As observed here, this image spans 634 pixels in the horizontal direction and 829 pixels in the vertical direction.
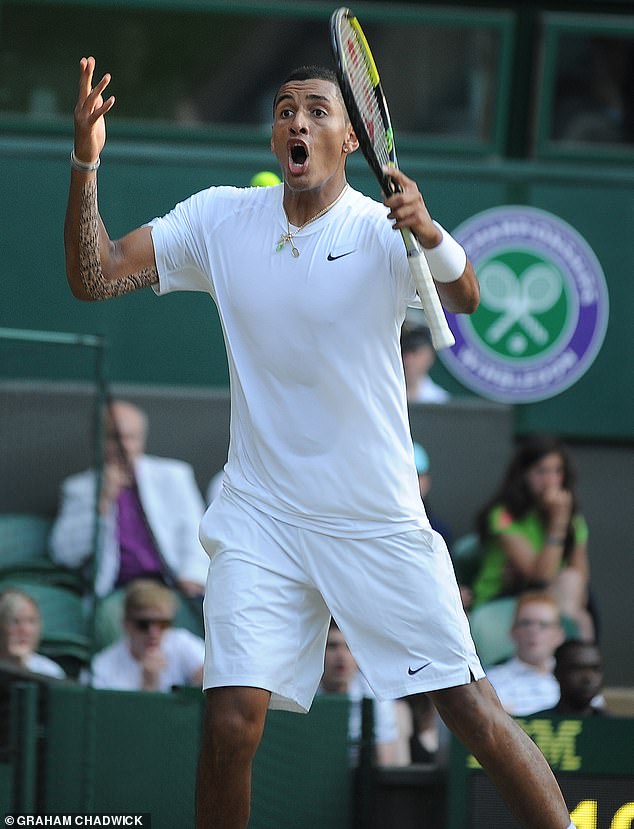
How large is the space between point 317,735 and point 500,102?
186 inches

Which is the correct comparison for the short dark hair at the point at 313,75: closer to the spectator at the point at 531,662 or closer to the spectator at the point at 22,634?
the spectator at the point at 22,634

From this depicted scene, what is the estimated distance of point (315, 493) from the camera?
417 centimetres

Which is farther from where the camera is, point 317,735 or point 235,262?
point 317,735

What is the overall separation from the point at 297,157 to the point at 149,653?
2.97 m

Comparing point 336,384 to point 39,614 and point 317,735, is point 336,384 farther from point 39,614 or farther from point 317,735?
point 39,614

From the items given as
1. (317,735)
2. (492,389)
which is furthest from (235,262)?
(492,389)

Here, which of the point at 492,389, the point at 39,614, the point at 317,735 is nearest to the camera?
the point at 317,735

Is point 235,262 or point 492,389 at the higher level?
point 492,389

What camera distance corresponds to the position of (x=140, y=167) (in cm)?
893

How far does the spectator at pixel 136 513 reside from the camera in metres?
6.66

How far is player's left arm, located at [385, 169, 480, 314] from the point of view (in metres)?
3.76

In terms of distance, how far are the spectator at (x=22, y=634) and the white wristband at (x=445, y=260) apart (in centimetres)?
265

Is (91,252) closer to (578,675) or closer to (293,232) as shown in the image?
(293,232)

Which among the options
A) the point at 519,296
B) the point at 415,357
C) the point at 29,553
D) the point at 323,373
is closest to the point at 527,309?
the point at 519,296
